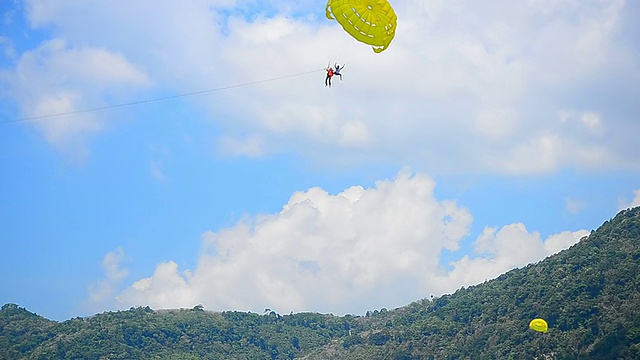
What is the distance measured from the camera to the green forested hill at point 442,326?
71000 mm

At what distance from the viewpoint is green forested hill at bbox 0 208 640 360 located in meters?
71.0

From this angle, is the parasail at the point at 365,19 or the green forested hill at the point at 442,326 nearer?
the parasail at the point at 365,19

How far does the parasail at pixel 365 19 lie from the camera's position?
125 feet

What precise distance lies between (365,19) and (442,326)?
206 feet

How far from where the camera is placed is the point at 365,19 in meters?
38.0

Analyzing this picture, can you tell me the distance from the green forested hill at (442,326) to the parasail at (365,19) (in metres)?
37.7

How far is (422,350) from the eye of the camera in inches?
3580

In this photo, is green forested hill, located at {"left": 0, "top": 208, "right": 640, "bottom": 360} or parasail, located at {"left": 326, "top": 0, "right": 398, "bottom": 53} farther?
green forested hill, located at {"left": 0, "top": 208, "right": 640, "bottom": 360}

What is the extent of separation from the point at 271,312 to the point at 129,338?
40.0 m

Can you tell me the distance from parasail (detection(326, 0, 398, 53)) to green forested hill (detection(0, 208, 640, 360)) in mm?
37678

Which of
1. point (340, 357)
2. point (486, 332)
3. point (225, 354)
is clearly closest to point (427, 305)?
point (340, 357)

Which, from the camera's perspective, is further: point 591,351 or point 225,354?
point 225,354

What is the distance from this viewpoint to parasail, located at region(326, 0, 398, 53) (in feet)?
125

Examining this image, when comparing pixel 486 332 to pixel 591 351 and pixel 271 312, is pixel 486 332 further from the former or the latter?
pixel 271 312
